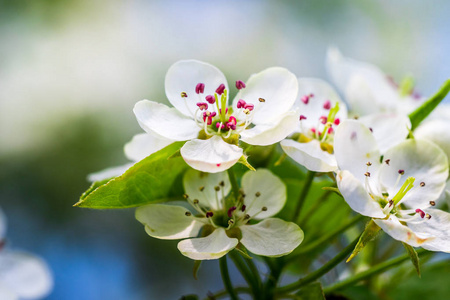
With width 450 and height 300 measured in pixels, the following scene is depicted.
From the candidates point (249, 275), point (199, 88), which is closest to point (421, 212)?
point (249, 275)

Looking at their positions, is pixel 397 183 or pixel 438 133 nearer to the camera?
pixel 397 183

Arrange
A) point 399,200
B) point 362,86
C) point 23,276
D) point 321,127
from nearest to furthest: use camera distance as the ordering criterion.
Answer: point 399,200, point 321,127, point 362,86, point 23,276

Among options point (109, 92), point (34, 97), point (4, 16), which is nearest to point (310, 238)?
point (109, 92)

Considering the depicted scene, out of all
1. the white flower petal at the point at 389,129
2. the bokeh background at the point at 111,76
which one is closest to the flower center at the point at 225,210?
the white flower petal at the point at 389,129

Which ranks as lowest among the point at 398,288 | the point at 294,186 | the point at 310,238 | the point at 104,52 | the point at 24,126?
the point at 24,126

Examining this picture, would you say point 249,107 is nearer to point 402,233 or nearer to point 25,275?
point 402,233

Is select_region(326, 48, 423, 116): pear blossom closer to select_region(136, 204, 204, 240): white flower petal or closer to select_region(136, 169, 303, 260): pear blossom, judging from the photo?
select_region(136, 169, 303, 260): pear blossom

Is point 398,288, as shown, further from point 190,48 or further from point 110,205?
point 190,48
